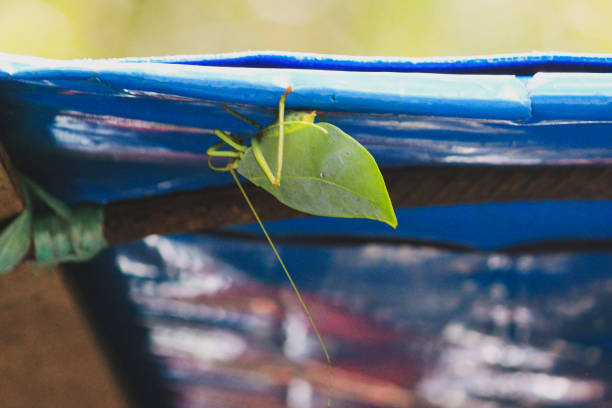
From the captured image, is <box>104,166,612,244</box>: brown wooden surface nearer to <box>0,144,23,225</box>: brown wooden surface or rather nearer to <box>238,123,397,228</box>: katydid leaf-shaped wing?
<box>238,123,397,228</box>: katydid leaf-shaped wing

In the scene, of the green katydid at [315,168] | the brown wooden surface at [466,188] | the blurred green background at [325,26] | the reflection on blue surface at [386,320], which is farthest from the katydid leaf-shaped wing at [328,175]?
the blurred green background at [325,26]

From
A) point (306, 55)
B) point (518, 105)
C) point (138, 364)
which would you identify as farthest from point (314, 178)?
point (138, 364)

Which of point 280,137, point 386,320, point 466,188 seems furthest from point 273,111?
point 386,320

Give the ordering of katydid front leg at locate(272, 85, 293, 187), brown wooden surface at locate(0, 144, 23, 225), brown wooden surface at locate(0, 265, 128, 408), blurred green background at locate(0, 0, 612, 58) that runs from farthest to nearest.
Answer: blurred green background at locate(0, 0, 612, 58)
brown wooden surface at locate(0, 265, 128, 408)
brown wooden surface at locate(0, 144, 23, 225)
katydid front leg at locate(272, 85, 293, 187)

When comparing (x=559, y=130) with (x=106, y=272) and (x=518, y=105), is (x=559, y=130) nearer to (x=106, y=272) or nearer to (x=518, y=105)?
(x=518, y=105)

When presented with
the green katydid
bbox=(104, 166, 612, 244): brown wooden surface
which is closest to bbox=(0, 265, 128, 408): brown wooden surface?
bbox=(104, 166, 612, 244): brown wooden surface

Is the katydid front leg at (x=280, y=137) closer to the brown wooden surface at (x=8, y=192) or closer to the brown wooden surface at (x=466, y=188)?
the brown wooden surface at (x=466, y=188)

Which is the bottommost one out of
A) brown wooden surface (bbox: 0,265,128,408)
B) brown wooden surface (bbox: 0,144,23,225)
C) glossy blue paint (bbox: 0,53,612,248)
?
brown wooden surface (bbox: 0,265,128,408)
